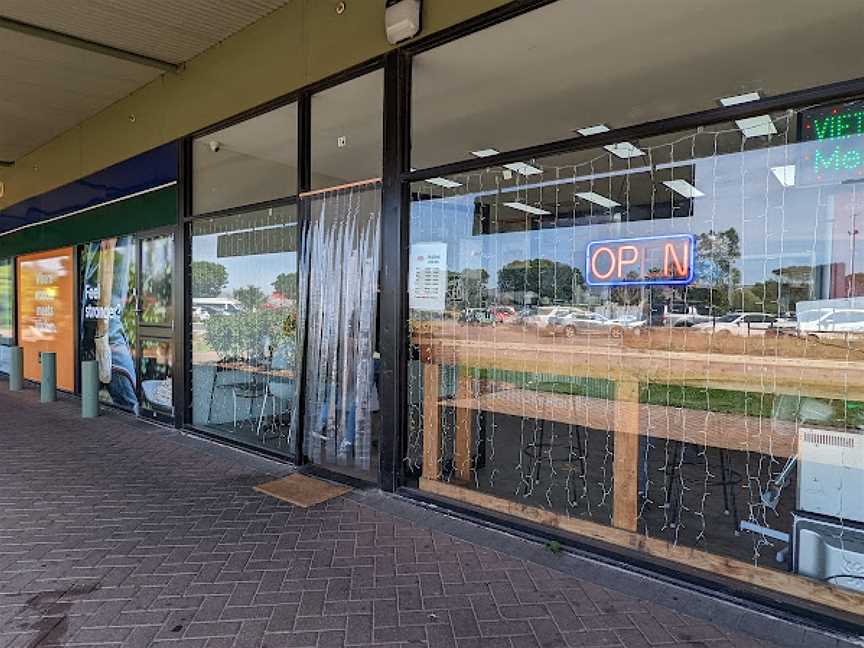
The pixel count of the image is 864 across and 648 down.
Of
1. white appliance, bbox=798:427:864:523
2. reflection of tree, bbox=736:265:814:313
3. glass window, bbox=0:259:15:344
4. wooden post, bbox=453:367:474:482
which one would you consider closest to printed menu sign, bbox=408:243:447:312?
wooden post, bbox=453:367:474:482

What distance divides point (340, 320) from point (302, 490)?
121cm

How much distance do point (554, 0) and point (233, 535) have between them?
3.44 m

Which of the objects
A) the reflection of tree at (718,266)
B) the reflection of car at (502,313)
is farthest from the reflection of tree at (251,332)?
the reflection of tree at (718,266)

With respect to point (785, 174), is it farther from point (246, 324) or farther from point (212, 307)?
point (212, 307)

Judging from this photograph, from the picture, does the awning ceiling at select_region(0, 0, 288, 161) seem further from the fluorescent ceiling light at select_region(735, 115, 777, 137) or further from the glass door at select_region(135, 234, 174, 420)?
the fluorescent ceiling light at select_region(735, 115, 777, 137)

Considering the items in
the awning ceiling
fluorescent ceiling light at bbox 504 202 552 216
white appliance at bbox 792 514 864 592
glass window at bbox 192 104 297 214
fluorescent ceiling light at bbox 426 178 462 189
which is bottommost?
white appliance at bbox 792 514 864 592

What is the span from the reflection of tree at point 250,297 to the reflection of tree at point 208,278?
221mm

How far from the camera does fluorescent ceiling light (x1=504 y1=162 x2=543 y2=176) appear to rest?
3.47 metres

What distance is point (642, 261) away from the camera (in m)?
3.21

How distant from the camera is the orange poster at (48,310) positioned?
26.0ft

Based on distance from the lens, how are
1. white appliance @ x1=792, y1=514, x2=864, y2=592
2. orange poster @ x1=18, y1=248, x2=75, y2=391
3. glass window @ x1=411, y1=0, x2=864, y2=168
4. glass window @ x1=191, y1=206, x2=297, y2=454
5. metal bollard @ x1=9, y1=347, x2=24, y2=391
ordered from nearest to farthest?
1. white appliance @ x1=792, y1=514, x2=864, y2=592
2. glass window @ x1=411, y1=0, x2=864, y2=168
3. glass window @ x1=191, y1=206, x2=297, y2=454
4. orange poster @ x1=18, y1=248, x2=75, y2=391
5. metal bollard @ x1=9, y1=347, x2=24, y2=391

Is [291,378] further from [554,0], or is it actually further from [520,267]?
[554,0]

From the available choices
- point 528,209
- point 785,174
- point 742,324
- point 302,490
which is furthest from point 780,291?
point 302,490

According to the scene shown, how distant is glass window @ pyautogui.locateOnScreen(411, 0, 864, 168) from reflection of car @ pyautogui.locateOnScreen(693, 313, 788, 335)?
1078 millimetres
